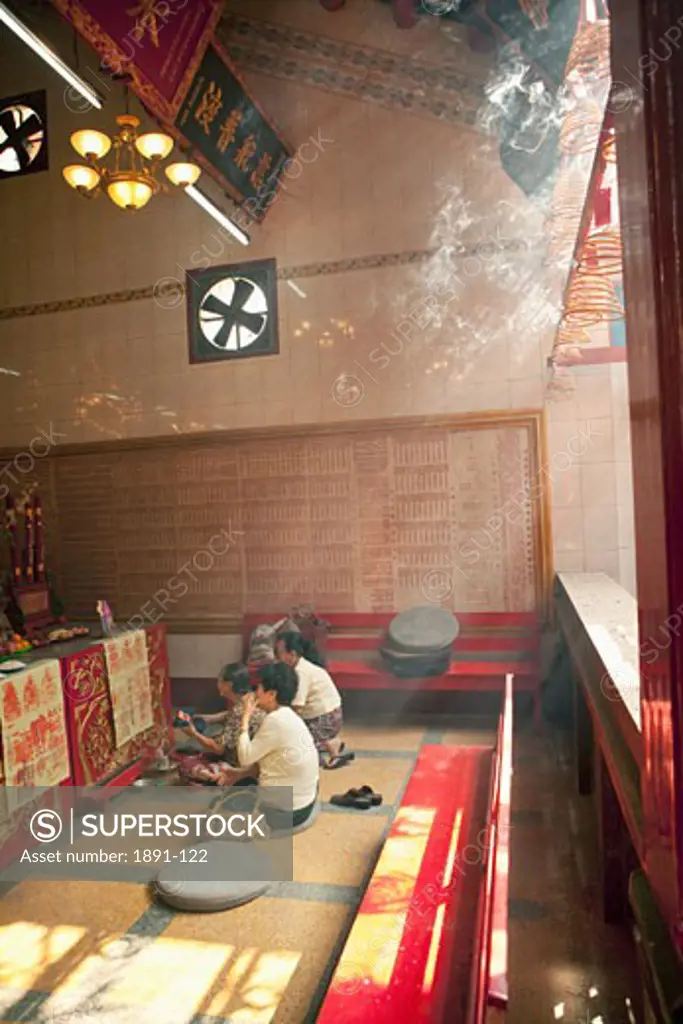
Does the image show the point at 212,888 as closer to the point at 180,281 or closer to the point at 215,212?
the point at 215,212

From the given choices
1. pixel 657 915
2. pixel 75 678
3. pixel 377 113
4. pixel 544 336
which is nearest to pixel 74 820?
pixel 75 678

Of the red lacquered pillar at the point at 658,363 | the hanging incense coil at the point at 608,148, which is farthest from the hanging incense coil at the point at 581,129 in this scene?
the red lacquered pillar at the point at 658,363

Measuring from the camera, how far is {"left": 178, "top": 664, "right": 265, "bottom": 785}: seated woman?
15.5 ft

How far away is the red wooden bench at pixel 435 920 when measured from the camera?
6.10 feet

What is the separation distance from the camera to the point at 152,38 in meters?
Result: 4.28

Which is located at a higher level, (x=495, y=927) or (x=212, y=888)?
(x=495, y=927)

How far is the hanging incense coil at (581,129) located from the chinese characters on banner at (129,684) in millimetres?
4136

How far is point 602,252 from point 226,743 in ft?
12.5

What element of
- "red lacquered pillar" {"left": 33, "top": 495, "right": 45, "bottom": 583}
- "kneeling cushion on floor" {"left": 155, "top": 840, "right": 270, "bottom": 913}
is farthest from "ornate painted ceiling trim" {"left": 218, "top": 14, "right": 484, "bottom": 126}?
"kneeling cushion on floor" {"left": 155, "top": 840, "right": 270, "bottom": 913}

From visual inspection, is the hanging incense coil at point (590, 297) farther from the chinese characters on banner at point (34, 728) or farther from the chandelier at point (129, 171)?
the chinese characters on banner at point (34, 728)

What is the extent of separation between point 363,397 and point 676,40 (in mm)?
6161

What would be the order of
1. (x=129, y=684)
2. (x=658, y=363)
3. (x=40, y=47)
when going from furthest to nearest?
(x=129, y=684), (x=40, y=47), (x=658, y=363)

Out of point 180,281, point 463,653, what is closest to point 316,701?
point 463,653

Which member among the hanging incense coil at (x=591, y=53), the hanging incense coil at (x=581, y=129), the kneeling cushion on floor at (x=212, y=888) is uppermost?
the hanging incense coil at (x=591, y=53)
